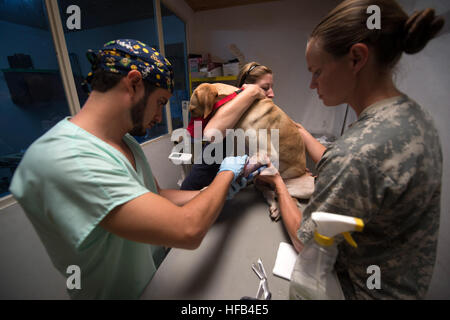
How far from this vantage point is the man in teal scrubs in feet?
1.51

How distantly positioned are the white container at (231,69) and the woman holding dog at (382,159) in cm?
208

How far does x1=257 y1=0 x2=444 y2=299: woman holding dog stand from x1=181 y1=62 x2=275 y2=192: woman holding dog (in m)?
0.62

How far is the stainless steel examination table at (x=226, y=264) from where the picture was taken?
572 millimetres

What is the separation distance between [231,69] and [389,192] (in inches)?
96.8

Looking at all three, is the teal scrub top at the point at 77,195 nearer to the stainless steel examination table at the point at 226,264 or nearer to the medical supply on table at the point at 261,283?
the stainless steel examination table at the point at 226,264

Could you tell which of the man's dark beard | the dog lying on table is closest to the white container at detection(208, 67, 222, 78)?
the dog lying on table

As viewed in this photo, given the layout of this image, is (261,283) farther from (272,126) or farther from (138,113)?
(272,126)

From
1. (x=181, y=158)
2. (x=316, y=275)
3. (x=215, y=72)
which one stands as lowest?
(x=181, y=158)

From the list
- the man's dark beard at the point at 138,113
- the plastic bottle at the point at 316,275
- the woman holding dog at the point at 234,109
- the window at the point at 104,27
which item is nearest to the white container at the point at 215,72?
the window at the point at 104,27

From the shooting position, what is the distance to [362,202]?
1.51 feet

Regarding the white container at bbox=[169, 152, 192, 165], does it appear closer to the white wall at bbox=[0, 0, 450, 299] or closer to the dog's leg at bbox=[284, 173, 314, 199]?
the white wall at bbox=[0, 0, 450, 299]

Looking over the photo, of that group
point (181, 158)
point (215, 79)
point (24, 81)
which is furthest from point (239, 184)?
point (215, 79)

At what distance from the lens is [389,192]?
444 mm

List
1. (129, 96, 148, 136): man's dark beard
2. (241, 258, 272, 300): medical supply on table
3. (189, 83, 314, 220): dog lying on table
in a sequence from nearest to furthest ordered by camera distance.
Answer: (241, 258, 272, 300): medical supply on table, (129, 96, 148, 136): man's dark beard, (189, 83, 314, 220): dog lying on table
